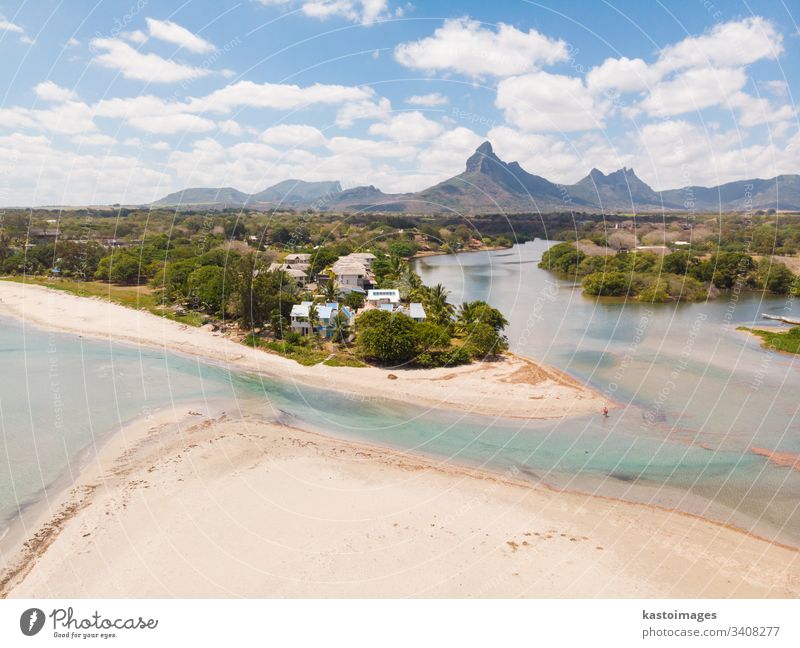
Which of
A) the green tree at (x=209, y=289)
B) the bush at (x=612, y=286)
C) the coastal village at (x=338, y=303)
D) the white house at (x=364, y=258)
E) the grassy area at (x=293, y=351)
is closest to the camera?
the grassy area at (x=293, y=351)

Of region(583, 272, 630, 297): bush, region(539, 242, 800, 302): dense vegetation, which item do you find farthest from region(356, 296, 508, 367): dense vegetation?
region(539, 242, 800, 302): dense vegetation

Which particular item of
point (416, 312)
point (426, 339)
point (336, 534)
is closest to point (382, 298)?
point (416, 312)

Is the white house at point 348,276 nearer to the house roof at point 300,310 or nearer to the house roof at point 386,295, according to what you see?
the house roof at point 386,295

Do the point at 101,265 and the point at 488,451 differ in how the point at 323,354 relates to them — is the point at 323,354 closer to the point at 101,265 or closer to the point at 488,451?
the point at 488,451

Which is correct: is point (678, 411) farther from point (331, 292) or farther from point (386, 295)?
point (331, 292)

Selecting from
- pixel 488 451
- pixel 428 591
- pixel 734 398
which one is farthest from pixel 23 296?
pixel 734 398

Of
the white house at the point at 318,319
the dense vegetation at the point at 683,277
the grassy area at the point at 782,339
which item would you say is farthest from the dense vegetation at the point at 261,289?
the dense vegetation at the point at 683,277

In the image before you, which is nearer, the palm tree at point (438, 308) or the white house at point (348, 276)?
the palm tree at point (438, 308)
